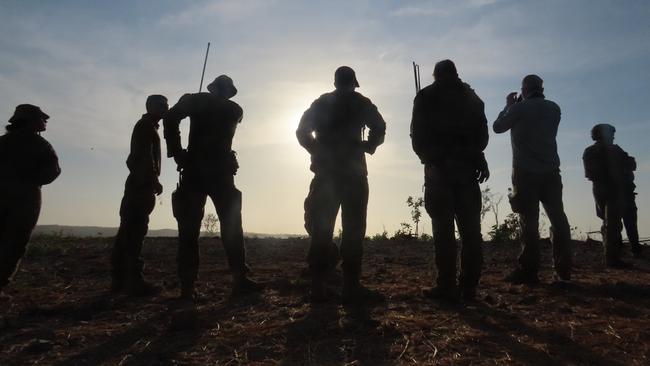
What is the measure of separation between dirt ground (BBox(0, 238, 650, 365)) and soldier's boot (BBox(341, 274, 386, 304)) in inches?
4.9

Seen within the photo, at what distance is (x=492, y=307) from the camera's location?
4.30 m

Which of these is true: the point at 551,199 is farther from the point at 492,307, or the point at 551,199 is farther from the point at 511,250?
the point at 511,250

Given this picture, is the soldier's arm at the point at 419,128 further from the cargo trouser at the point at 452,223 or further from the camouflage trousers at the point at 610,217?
the camouflage trousers at the point at 610,217

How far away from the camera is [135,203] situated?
5633 mm

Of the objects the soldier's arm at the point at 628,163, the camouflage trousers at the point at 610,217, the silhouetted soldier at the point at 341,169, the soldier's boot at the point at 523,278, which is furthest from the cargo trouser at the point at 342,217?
the soldier's arm at the point at 628,163

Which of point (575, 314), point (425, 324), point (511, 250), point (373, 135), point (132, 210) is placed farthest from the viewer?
point (511, 250)

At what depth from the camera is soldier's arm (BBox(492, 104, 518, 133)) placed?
5.62 metres

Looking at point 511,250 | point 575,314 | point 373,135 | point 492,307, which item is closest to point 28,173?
point 373,135

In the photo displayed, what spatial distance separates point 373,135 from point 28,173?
3.65 m

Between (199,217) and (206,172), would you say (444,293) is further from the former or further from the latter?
(206,172)

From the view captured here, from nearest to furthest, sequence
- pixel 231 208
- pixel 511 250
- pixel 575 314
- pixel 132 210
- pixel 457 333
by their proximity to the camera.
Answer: pixel 457 333 < pixel 575 314 < pixel 231 208 < pixel 132 210 < pixel 511 250

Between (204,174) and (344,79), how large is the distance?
1858 mm

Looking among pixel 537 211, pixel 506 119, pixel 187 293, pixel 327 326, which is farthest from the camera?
pixel 506 119

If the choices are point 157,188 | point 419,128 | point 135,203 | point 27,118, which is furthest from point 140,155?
point 419,128
